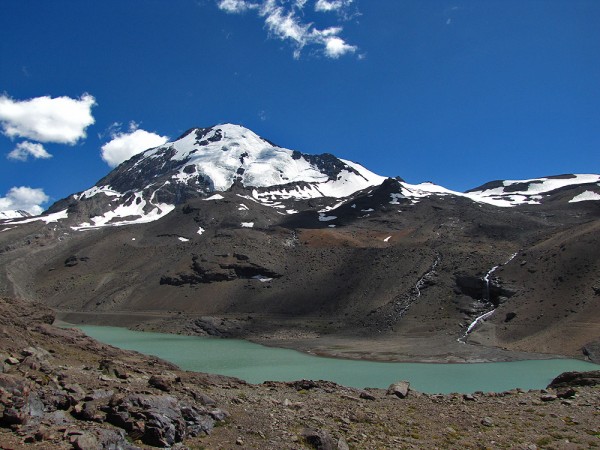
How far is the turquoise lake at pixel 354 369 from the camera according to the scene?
38625 millimetres

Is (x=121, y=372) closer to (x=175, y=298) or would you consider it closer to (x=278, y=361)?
(x=278, y=361)

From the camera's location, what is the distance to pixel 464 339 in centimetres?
6044

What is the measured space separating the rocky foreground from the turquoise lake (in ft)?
52.2

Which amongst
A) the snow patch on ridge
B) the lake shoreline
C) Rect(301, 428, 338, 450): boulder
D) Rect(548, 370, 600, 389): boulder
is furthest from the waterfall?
the snow patch on ridge

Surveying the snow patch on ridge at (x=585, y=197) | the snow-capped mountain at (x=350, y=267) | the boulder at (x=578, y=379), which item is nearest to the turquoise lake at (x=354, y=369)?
the boulder at (x=578, y=379)

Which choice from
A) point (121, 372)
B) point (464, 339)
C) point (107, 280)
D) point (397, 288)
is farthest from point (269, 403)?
point (107, 280)

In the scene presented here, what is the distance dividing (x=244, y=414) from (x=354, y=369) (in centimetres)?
3381

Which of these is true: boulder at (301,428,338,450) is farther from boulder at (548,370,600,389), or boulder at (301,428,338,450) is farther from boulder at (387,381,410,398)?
boulder at (548,370,600,389)

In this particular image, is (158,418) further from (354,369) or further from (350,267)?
(350,267)

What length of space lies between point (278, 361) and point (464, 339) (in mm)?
23857

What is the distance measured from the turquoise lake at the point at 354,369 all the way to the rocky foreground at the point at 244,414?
52.2ft

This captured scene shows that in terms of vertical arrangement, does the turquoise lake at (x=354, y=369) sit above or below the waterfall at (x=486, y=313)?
below

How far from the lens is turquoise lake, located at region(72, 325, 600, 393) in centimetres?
3862

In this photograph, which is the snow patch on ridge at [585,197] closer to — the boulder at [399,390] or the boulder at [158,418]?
the boulder at [399,390]
